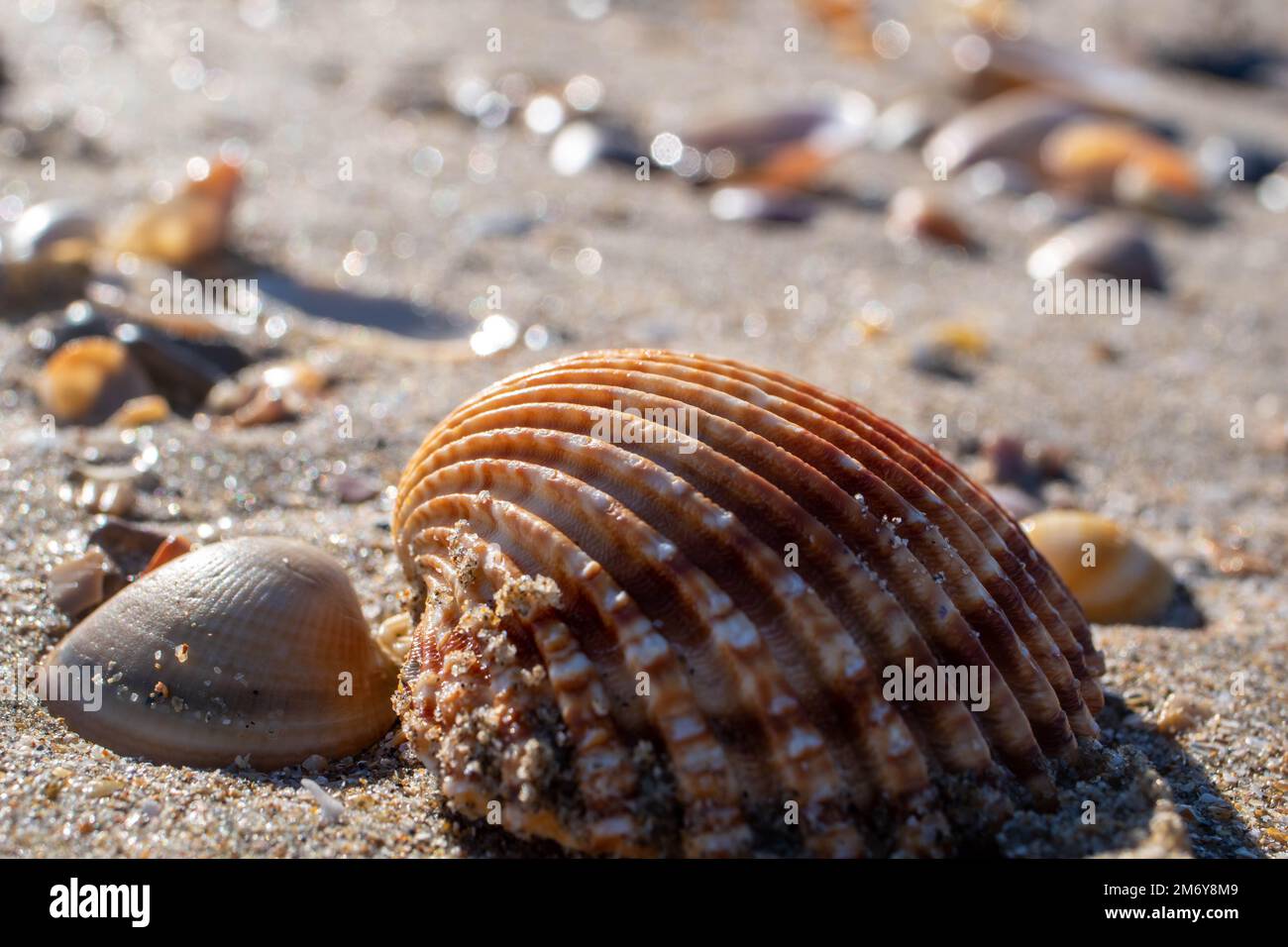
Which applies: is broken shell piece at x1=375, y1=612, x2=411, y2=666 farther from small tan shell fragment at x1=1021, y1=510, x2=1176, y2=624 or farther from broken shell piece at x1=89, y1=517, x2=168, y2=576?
small tan shell fragment at x1=1021, y1=510, x2=1176, y2=624

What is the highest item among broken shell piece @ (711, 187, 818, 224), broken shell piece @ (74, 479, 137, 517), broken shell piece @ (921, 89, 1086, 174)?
broken shell piece @ (921, 89, 1086, 174)

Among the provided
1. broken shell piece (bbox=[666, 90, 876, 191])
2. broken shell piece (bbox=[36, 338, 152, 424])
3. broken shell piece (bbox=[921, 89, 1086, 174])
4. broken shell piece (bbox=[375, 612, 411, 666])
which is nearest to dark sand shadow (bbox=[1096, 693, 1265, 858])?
broken shell piece (bbox=[375, 612, 411, 666])

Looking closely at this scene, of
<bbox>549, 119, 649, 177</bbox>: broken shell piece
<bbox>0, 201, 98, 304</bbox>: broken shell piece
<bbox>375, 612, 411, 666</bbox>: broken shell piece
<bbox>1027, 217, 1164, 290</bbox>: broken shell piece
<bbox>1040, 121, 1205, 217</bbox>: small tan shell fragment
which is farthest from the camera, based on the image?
<bbox>1040, 121, 1205, 217</bbox>: small tan shell fragment

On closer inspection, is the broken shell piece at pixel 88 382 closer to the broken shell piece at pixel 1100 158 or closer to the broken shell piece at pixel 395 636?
the broken shell piece at pixel 395 636

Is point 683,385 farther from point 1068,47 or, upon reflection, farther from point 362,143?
point 1068,47

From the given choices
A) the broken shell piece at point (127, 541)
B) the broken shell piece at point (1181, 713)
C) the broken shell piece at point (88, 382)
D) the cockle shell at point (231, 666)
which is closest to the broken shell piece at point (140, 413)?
the broken shell piece at point (88, 382)

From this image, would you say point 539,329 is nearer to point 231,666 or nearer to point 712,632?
point 231,666
